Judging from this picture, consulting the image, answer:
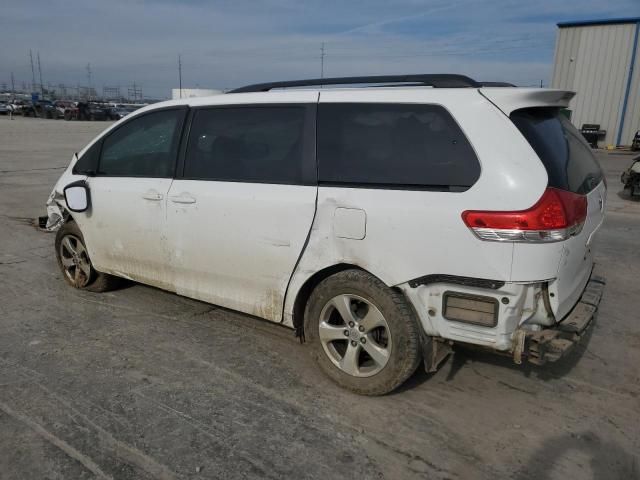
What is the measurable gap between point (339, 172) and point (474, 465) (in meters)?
1.76

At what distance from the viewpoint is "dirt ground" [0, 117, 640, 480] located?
2633 millimetres

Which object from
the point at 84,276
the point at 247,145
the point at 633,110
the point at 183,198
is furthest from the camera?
the point at 633,110

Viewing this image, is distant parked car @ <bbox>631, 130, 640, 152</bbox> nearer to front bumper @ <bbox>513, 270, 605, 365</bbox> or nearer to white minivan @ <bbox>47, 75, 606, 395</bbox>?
white minivan @ <bbox>47, 75, 606, 395</bbox>

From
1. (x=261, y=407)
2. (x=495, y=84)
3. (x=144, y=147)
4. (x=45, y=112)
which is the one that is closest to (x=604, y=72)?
(x=495, y=84)

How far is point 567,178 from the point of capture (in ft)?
9.41

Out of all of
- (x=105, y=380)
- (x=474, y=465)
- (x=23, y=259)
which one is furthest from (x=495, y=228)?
(x=23, y=259)

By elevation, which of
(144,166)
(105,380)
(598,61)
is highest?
(598,61)

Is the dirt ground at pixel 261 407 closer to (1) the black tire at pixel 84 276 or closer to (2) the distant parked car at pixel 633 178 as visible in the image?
(1) the black tire at pixel 84 276

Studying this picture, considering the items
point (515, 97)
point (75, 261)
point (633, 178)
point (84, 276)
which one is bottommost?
point (84, 276)

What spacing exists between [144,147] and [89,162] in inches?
27.4

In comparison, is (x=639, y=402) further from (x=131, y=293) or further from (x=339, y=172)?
(x=131, y=293)

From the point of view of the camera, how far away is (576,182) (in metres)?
2.98

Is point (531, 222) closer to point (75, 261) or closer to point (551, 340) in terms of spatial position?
point (551, 340)

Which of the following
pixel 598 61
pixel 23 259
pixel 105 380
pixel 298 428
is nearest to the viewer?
pixel 298 428
